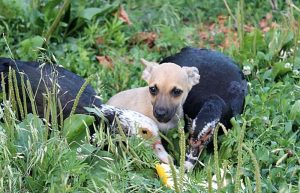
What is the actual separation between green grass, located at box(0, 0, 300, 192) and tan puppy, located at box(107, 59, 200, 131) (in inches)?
10.8

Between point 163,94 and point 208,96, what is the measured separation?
680 mm

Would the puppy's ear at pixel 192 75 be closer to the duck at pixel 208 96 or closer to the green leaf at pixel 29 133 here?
the duck at pixel 208 96

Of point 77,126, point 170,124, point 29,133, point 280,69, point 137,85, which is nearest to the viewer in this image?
point 29,133

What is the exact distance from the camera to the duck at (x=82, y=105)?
6.17m

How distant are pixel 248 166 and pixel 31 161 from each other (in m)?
1.61

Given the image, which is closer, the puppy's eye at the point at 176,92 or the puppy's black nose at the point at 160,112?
the puppy's black nose at the point at 160,112

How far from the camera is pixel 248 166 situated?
588cm

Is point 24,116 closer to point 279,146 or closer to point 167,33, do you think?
point 279,146

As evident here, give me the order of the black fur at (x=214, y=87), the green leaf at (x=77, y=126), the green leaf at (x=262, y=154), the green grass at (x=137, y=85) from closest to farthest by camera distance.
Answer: the green grass at (x=137, y=85) < the green leaf at (x=77, y=126) < the green leaf at (x=262, y=154) < the black fur at (x=214, y=87)

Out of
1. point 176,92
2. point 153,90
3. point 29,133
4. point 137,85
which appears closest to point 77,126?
point 29,133

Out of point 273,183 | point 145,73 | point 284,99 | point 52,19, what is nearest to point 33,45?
point 52,19

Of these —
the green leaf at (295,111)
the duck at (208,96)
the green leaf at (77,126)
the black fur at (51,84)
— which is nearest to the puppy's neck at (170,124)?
the duck at (208,96)

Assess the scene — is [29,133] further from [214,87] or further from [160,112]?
[214,87]

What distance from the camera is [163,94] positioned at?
6246mm
